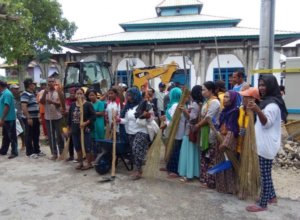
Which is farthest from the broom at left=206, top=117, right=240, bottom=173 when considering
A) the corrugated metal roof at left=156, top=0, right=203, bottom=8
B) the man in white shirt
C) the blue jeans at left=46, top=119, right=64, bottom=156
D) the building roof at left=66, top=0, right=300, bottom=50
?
the corrugated metal roof at left=156, top=0, right=203, bottom=8

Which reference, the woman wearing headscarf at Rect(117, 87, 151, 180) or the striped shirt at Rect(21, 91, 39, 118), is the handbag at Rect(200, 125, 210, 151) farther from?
the striped shirt at Rect(21, 91, 39, 118)

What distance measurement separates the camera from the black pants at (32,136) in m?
6.45

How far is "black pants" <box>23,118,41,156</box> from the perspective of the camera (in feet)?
21.1

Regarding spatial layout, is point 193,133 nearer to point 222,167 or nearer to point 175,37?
point 222,167

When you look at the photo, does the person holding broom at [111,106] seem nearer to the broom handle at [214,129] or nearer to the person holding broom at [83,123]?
the person holding broom at [83,123]

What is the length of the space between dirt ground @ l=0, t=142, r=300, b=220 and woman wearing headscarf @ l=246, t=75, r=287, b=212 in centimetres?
46

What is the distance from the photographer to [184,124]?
191 inches

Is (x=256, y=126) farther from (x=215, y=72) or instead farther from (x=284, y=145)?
(x=215, y=72)

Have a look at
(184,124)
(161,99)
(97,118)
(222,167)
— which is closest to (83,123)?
(97,118)

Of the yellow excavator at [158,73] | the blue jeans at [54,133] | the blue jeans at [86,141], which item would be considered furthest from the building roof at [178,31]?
the blue jeans at [86,141]

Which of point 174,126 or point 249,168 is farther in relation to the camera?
point 174,126

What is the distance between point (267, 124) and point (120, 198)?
86.0 inches

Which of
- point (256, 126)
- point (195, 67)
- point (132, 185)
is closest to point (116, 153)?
point (132, 185)

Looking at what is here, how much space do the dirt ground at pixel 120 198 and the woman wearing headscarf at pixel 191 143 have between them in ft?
0.67
